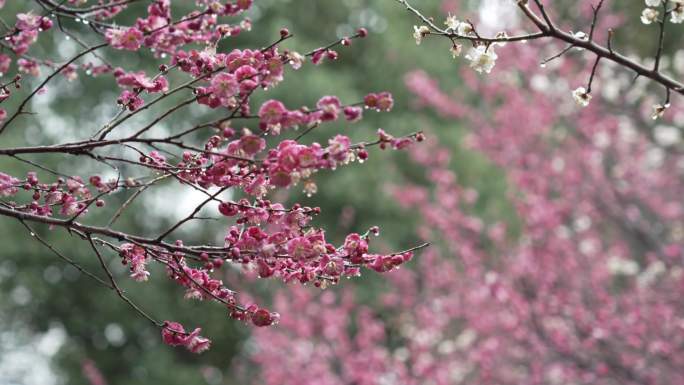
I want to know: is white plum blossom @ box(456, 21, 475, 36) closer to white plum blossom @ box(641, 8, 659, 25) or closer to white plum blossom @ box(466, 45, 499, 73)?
white plum blossom @ box(466, 45, 499, 73)

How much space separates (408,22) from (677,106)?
20.3 feet

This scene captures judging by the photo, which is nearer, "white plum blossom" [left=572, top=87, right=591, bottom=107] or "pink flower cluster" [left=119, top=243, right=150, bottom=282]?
"pink flower cluster" [left=119, top=243, right=150, bottom=282]

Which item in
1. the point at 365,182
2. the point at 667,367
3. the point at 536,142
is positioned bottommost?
the point at 667,367

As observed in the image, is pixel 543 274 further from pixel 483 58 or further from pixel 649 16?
pixel 483 58

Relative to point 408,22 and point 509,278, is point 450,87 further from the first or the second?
point 509,278

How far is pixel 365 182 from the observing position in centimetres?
1027

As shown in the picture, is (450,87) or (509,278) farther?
(450,87)

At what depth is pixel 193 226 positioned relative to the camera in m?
11.3

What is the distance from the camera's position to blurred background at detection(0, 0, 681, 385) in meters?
9.93

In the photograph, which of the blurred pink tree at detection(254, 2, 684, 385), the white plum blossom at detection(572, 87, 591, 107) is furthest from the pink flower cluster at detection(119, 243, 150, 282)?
the blurred pink tree at detection(254, 2, 684, 385)

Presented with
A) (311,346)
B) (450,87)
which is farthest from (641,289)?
(450,87)

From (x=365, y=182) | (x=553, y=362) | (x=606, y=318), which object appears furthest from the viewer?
(x=365, y=182)

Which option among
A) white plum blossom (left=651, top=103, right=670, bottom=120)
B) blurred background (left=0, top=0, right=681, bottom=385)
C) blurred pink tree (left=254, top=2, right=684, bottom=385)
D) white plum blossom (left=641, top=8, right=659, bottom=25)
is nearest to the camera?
white plum blossom (left=651, top=103, right=670, bottom=120)

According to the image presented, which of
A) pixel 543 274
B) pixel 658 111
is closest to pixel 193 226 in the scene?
pixel 543 274
